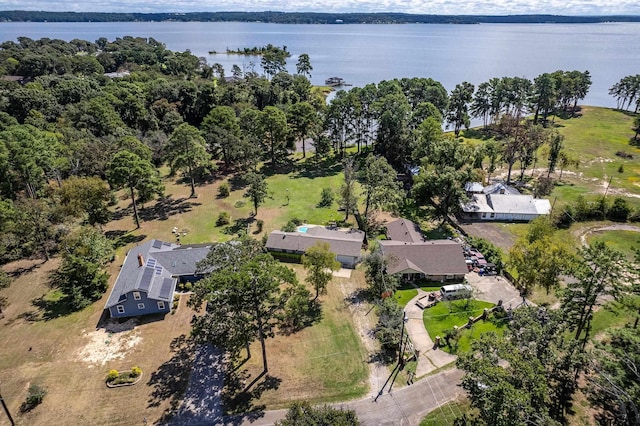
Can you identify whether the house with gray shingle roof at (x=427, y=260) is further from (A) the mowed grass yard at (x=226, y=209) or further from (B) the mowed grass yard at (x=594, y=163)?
(A) the mowed grass yard at (x=226, y=209)

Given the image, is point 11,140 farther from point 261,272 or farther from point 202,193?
point 261,272

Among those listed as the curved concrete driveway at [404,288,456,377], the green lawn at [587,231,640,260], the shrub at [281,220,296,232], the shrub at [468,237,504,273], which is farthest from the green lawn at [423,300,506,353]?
Result: the green lawn at [587,231,640,260]

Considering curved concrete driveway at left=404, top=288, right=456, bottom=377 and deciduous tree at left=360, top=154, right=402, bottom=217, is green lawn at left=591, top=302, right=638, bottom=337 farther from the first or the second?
deciduous tree at left=360, top=154, right=402, bottom=217

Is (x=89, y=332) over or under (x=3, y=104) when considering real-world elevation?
under

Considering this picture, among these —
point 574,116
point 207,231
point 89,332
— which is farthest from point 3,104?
point 574,116

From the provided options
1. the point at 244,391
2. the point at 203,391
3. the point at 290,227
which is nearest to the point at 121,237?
the point at 290,227

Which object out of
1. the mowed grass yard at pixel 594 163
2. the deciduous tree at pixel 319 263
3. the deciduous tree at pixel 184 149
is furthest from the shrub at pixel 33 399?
the mowed grass yard at pixel 594 163
